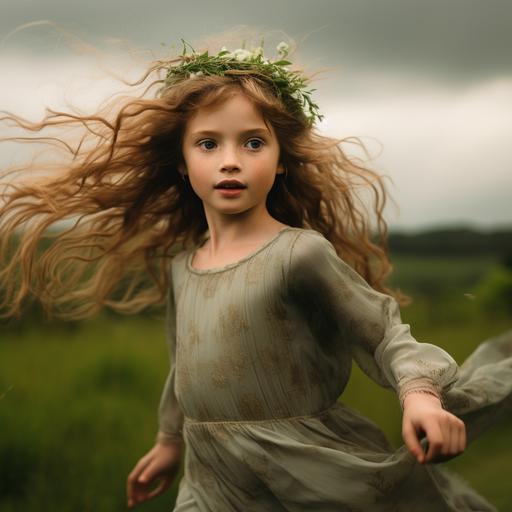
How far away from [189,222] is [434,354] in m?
1.32

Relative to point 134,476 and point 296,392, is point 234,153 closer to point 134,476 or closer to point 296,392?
point 296,392

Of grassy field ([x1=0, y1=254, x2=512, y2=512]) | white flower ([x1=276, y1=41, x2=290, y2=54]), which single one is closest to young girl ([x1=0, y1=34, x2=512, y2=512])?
white flower ([x1=276, y1=41, x2=290, y2=54])

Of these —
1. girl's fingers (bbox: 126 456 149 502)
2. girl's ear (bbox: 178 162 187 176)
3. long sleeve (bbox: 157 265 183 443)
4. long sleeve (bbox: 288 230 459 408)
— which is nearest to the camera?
long sleeve (bbox: 288 230 459 408)

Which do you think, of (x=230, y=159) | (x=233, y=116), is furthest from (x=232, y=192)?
(x=233, y=116)

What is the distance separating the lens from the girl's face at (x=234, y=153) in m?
2.98

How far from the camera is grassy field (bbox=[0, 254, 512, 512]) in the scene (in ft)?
14.8

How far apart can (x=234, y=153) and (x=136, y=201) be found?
0.73 metres

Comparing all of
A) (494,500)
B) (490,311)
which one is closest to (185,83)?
(494,500)

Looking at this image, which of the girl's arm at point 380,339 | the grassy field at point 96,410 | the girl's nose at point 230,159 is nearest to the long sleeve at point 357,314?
the girl's arm at point 380,339

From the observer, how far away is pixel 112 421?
15.7 feet

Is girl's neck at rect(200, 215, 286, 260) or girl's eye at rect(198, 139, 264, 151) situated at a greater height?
girl's eye at rect(198, 139, 264, 151)

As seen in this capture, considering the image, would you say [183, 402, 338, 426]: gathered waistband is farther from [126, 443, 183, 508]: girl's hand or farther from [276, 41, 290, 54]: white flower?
[276, 41, 290, 54]: white flower

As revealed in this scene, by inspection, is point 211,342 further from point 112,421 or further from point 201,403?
Answer: point 112,421

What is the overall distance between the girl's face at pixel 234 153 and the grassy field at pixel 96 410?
1568 mm
